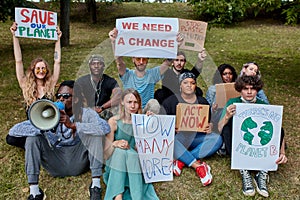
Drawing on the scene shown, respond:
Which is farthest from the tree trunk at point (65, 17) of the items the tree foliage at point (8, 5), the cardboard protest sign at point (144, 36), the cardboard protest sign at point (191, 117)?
the cardboard protest sign at point (191, 117)

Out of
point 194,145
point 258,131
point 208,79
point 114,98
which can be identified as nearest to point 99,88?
point 114,98

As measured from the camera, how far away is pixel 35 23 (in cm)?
364

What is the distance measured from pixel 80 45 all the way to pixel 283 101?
6.04 meters

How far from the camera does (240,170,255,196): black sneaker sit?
3.22 meters

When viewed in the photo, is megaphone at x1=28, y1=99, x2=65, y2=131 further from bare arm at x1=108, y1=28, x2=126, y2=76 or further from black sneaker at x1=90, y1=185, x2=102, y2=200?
bare arm at x1=108, y1=28, x2=126, y2=76

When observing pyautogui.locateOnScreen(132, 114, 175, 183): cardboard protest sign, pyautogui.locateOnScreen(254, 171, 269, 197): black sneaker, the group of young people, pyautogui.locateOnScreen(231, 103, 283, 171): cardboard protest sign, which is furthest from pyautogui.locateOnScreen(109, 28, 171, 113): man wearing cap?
pyautogui.locateOnScreen(254, 171, 269, 197): black sneaker

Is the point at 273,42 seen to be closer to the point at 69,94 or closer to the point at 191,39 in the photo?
the point at 191,39

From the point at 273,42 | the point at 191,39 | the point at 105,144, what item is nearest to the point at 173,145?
the point at 105,144

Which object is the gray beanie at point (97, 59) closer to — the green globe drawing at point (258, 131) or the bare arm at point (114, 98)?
the bare arm at point (114, 98)

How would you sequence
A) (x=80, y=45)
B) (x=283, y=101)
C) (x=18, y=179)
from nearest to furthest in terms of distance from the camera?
(x=18, y=179), (x=283, y=101), (x=80, y=45)

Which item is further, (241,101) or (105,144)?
(241,101)

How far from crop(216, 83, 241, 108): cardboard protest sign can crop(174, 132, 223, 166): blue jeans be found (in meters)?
0.45

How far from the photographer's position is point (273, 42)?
11055 millimetres

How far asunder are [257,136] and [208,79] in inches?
91.3
